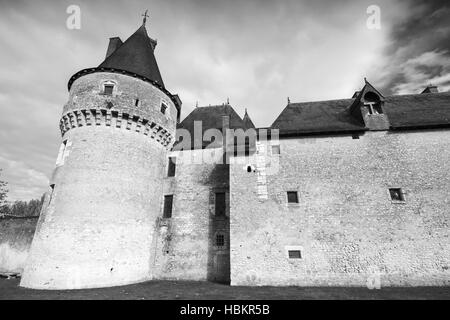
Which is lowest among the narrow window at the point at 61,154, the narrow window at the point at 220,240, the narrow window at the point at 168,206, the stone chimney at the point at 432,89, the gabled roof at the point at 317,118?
the narrow window at the point at 220,240

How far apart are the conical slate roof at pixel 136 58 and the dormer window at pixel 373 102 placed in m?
12.4

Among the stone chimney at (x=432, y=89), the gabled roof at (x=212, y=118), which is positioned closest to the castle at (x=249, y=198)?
the stone chimney at (x=432, y=89)

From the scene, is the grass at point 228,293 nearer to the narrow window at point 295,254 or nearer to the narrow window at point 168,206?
the narrow window at point 295,254

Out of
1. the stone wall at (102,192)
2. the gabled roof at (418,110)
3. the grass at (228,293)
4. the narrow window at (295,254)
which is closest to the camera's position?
the grass at (228,293)

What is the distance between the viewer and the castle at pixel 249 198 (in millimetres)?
10289

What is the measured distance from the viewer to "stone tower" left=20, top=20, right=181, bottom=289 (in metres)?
10.1

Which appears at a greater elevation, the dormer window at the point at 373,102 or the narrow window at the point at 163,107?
the narrow window at the point at 163,107

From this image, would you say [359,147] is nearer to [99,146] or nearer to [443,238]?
[443,238]

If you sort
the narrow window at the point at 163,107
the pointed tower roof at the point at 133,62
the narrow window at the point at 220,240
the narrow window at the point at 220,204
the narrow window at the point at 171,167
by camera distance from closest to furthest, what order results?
the narrow window at the point at 220,240, the pointed tower roof at the point at 133,62, the narrow window at the point at 220,204, the narrow window at the point at 163,107, the narrow window at the point at 171,167

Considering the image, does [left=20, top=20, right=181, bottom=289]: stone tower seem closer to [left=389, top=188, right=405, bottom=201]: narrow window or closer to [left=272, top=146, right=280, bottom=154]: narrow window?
[left=272, top=146, right=280, bottom=154]: narrow window

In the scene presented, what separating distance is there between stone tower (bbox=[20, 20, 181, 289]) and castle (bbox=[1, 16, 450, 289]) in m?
0.06

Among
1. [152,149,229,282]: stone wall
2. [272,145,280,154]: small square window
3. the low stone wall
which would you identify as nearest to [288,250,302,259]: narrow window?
Result: [152,149,229,282]: stone wall

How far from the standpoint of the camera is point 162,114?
14039 millimetres
